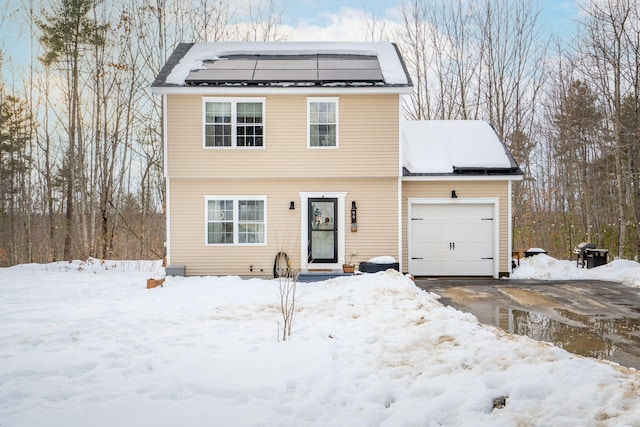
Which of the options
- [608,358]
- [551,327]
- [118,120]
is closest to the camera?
[608,358]

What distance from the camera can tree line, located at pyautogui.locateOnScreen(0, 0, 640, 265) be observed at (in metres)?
17.7

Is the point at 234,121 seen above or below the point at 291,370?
above

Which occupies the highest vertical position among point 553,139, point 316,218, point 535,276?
point 553,139

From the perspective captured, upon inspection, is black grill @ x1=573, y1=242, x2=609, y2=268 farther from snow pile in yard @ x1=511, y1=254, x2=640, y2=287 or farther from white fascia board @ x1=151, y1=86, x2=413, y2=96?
white fascia board @ x1=151, y1=86, x2=413, y2=96

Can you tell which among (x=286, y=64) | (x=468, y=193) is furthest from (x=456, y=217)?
(x=286, y=64)

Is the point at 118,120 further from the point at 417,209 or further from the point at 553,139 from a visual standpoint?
the point at 553,139

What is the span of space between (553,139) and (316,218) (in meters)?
14.5

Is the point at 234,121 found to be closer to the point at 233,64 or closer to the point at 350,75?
the point at 233,64

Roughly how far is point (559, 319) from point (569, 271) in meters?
6.40

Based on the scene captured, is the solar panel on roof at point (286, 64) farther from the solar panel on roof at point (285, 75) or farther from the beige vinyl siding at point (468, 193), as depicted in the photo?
the beige vinyl siding at point (468, 193)

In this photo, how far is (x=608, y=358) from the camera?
4863 mm

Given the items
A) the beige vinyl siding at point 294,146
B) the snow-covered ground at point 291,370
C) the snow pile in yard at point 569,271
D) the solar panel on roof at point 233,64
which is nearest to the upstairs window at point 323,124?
the beige vinyl siding at point 294,146

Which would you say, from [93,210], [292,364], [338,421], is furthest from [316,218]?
[93,210]

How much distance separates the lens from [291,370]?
14.4 feet
